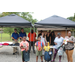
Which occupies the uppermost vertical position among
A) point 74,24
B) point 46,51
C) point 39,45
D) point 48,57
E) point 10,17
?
point 10,17

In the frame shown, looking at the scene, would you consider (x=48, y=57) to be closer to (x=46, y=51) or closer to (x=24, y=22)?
(x=46, y=51)

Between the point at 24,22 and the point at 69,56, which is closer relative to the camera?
the point at 69,56

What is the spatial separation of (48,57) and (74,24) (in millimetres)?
2077

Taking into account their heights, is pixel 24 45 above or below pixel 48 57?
above

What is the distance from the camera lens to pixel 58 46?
4094mm

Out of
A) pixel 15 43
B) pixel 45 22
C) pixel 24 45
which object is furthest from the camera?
pixel 15 43

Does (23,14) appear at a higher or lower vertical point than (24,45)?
higher

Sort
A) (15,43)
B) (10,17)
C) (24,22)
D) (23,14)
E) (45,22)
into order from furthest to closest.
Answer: (23,14), (15,43), (10,17), (24,22), (45,22)

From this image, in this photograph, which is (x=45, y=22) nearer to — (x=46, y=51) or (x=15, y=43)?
(x=46, y=51)

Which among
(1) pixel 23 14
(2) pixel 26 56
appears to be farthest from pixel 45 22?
(1) pixel 23 14

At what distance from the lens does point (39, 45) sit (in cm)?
Answer: 389

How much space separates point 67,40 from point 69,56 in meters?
0.71

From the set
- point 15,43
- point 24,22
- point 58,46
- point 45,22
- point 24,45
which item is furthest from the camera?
point 15,43

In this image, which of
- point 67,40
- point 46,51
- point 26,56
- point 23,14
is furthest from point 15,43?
point 23,14
